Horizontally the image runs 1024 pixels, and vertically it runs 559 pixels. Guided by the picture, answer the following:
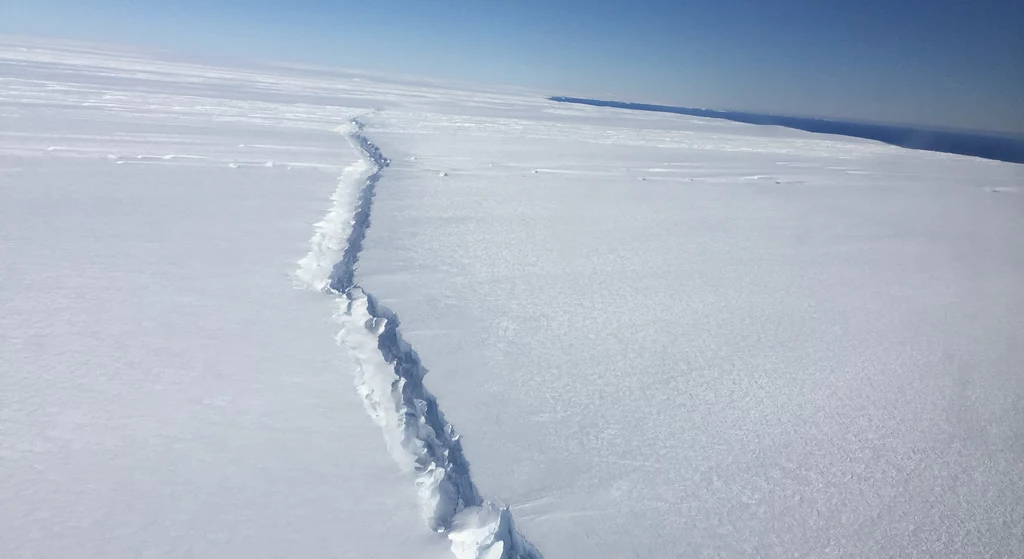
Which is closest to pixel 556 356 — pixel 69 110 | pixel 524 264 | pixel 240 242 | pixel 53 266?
pixel 524 264

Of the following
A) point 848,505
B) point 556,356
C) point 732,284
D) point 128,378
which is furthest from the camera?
point 732,284

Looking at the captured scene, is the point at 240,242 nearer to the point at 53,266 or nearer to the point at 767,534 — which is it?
the point at 53,266

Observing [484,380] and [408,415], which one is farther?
[484,380]

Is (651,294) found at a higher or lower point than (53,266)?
higher
